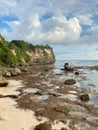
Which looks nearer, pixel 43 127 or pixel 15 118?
pixel 43 127

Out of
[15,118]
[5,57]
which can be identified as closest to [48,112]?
[15,118]

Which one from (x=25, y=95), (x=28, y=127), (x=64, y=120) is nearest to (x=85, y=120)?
(x=64, y=120)

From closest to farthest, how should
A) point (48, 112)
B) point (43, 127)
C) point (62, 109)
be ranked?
point (43, 127) → point (48, 112) → point (62, 109)

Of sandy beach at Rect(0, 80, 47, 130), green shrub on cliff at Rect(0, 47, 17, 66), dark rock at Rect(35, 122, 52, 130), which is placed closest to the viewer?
dark rock at Rect(35, 122, 52, 130)

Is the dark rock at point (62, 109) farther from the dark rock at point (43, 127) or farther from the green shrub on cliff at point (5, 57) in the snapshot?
the green shrub on cliff at point (5, 57)

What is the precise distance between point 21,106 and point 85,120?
369 inches

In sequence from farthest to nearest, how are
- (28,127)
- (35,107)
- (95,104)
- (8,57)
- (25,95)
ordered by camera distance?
1. (8,57)
2. (25,95)
3. (95,104)
4. (35,107)
5. (28,127)

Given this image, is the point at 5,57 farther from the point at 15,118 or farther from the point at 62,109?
the point at 15,118

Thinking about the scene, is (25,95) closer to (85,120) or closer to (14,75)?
(85,120)

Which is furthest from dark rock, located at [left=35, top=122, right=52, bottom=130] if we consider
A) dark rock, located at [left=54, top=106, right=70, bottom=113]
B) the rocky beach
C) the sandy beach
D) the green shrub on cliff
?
the green shrub on cliff

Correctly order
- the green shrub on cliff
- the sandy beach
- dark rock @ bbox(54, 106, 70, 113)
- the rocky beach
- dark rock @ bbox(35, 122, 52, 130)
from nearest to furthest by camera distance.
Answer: dark rock @ bbox(35, 122, 52, 130)
the sandy beach
the rocky beach
dark rock @ bbox(54, 106, 70, 113)
the green shrub on cliff

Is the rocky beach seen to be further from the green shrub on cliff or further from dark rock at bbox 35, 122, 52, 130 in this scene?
the green shrub on cliff

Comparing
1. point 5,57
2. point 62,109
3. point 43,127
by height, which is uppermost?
point 5,57

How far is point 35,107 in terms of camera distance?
30.1 metres
